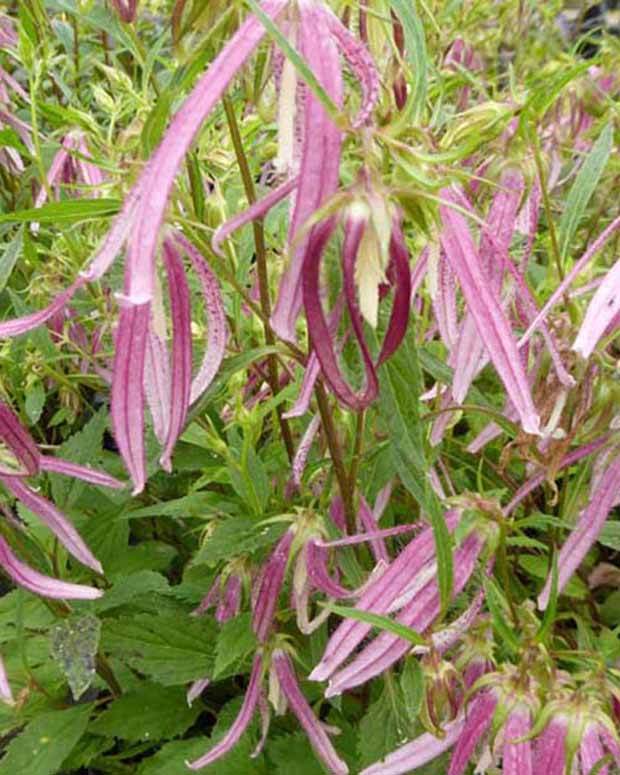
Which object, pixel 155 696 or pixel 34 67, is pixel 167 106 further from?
pixel 155 696

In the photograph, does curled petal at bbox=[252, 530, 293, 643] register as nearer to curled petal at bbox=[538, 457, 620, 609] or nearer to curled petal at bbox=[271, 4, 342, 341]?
curled petal at bbox=[538, 457, 620, 609]

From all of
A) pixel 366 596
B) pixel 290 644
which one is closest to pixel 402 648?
pixel 366 596

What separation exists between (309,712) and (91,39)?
57.0 inches

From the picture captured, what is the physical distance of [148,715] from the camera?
1229 mm

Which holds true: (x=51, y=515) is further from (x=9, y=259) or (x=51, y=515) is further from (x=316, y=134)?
(x=316, y=134)

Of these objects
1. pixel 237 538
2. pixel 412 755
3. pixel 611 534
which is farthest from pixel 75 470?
pixel 611 534

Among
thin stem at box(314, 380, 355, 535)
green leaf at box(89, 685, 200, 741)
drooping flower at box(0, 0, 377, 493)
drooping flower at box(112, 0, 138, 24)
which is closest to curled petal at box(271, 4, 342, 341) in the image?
drooping flower at box(0, 0, 377, 493)

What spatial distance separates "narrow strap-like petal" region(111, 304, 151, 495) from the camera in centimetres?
Answer: 61

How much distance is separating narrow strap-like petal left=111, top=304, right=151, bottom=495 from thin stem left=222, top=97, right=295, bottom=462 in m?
0.10

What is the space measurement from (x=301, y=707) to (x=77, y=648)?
0.22m

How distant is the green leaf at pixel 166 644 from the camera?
44.7 inches

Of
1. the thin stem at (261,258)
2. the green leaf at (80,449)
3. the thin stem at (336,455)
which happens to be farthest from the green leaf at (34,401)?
the thin stem at (336,455)

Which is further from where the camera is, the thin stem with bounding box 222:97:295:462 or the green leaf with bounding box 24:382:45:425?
the green leaf with bounding box 24:382:45:425

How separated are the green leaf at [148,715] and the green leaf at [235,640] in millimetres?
256
